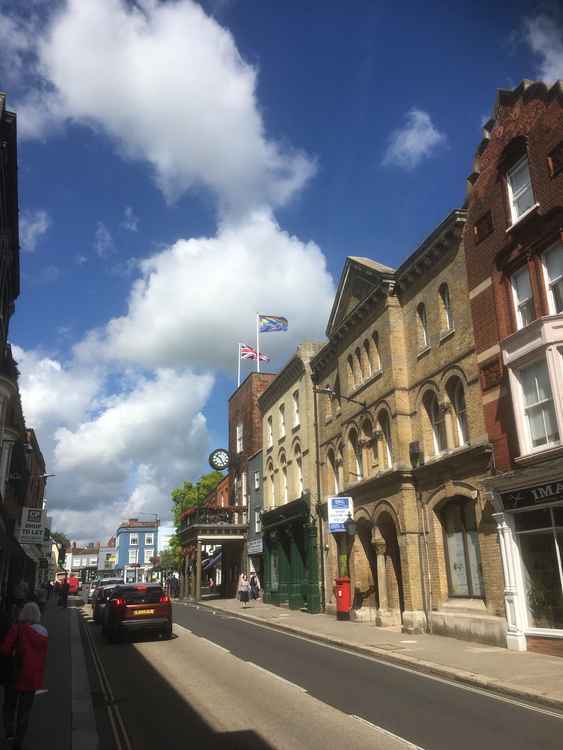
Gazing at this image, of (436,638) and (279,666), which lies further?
(436,638)

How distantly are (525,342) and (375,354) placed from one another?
830 centimetres

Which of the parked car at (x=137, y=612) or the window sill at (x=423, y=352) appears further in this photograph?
the window sill at (x=423, y=352)

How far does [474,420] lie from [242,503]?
26211mm

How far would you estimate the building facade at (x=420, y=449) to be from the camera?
53.6 feet

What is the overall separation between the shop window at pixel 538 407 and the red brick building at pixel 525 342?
2cm

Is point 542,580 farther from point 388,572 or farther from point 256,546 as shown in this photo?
point 256,546

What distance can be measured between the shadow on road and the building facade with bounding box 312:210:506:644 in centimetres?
786

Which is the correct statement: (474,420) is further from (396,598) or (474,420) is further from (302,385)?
(302,385)

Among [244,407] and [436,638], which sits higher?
[244,407]

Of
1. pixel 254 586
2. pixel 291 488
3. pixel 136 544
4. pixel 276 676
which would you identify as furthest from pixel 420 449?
pixel 136 544

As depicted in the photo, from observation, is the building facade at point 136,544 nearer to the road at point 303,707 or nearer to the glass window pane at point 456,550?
the glass window pane at point 456,550

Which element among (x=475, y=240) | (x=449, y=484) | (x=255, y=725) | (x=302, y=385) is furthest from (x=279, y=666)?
(x=302, y=385)

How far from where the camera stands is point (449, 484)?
17.1m

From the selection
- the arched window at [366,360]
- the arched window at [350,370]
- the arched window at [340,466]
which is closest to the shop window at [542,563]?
the arched window at [366,360]
